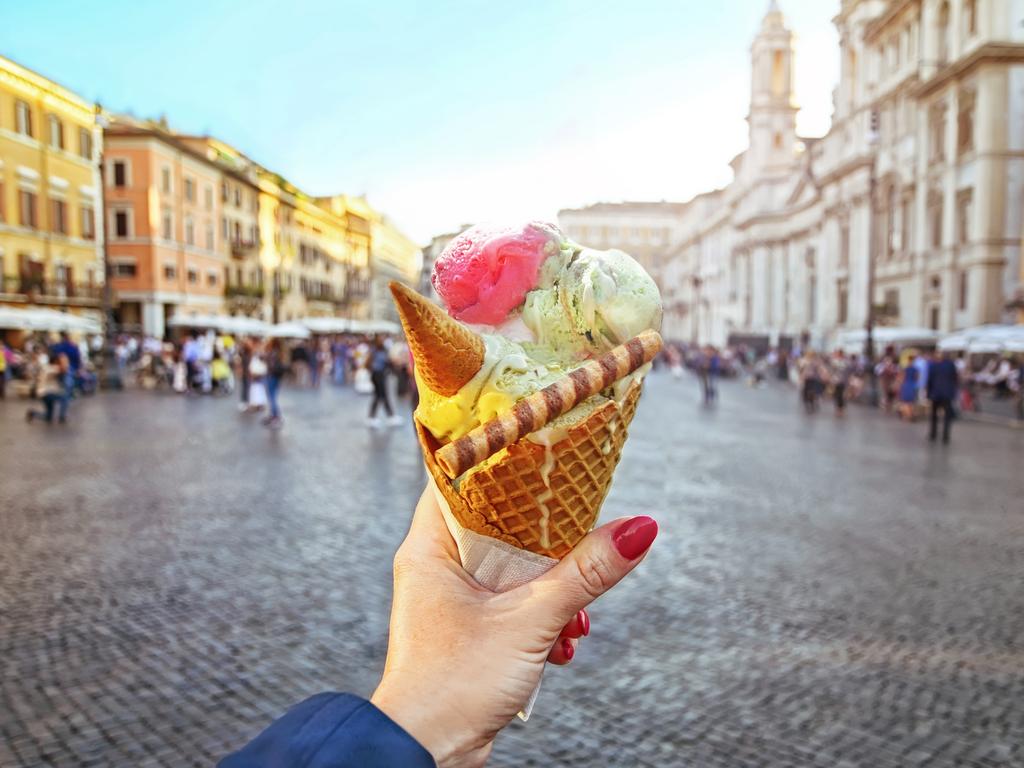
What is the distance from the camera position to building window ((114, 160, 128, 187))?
1558 inches

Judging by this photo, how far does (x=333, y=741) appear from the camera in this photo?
108cm

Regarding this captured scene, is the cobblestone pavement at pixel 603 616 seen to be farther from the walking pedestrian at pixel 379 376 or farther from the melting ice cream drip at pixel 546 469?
the walking pedestrian at pixel 379 376

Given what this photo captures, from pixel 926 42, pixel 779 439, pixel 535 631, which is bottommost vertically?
pixel 779 439

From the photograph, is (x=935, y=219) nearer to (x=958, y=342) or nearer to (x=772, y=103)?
(x=958, y=342)

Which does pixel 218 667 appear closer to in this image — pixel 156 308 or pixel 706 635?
pixel 706 635

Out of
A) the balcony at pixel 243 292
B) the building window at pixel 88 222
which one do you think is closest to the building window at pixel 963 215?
the building window at pixel 88 222

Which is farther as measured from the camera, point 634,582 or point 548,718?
point 634,582

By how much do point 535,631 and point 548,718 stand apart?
9.18 feet

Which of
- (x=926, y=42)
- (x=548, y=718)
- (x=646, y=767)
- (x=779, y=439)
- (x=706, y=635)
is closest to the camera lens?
(x=646, y=767)

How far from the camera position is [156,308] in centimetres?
4056

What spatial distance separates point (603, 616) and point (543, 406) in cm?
419

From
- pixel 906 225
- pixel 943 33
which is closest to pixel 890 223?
pixel 906 225

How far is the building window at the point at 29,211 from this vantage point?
2160 centimetres

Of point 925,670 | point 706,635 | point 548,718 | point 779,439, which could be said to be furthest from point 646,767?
point 779,439
